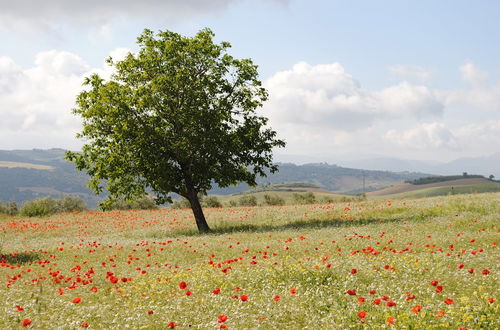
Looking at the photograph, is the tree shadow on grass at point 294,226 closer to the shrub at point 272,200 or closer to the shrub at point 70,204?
the shrub at point 70,204

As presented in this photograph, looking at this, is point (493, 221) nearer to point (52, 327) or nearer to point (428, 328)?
point (428, 328)

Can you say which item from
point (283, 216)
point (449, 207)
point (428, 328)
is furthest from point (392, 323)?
point (283, 216)

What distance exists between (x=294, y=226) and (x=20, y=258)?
54.2 feet

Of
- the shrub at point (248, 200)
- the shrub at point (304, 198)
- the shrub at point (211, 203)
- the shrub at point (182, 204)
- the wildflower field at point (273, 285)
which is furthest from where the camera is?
the shrub at point (248, 200)

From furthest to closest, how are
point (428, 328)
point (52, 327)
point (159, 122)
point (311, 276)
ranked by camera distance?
point (159, 122)
point (311, 276)
point (52, 327)
point (428, 328)

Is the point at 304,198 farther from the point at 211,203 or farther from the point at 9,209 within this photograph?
the point at 9,209

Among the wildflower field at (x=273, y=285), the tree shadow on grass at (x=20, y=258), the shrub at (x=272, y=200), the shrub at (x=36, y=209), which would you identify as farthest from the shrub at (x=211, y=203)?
the tree shadow on grass at (x=20, y=258)

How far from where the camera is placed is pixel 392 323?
24.6 ft

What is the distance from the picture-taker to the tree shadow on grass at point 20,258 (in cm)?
1915

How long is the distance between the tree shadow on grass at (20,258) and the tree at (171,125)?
7830mm

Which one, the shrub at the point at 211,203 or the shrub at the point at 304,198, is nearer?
the shrub at the point at 211,203

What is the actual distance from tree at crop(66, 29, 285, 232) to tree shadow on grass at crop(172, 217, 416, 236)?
10.5 ft

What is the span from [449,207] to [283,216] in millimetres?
12588

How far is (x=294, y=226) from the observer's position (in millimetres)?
28562
